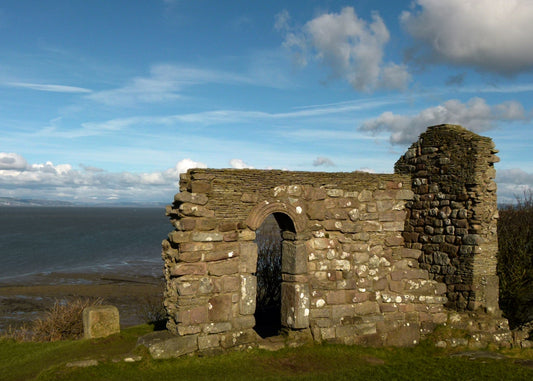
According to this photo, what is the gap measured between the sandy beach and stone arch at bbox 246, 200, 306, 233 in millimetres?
15287

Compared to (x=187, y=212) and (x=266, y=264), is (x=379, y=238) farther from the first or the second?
(x=266, y=264)

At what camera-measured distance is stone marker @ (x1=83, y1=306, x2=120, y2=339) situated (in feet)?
34.4

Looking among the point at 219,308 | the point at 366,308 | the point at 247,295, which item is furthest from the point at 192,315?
the point at 366,308

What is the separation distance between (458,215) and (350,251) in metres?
2.90

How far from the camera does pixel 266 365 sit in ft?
29.3

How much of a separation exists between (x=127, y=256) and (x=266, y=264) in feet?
119

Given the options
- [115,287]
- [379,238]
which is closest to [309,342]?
[379,238]

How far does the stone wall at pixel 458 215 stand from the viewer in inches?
426

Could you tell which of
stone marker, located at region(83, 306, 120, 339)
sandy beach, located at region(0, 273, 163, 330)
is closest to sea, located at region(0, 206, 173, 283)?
sandy beach, located at region(0, 273, 163, 330)

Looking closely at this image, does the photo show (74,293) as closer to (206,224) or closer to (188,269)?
(188,269)

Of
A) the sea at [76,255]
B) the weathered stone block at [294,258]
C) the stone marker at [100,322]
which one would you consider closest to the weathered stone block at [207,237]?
the weathered stone block at [294,258]

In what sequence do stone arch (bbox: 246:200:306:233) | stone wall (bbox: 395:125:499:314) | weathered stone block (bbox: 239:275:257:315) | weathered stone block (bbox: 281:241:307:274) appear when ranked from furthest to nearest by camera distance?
stone wall (bbox: 395:125:499:314), weathered stone block (bbox: 281:241:307:274), stone arch (bbox: 246:200:306:233), weathered stone block (bbox: 239:275:257:315)

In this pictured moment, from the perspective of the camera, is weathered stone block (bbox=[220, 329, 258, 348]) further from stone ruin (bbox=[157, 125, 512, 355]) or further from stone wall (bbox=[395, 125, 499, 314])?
stone wall (bbox=[395, 125, 499, 314])

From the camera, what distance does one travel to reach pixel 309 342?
997 cm
